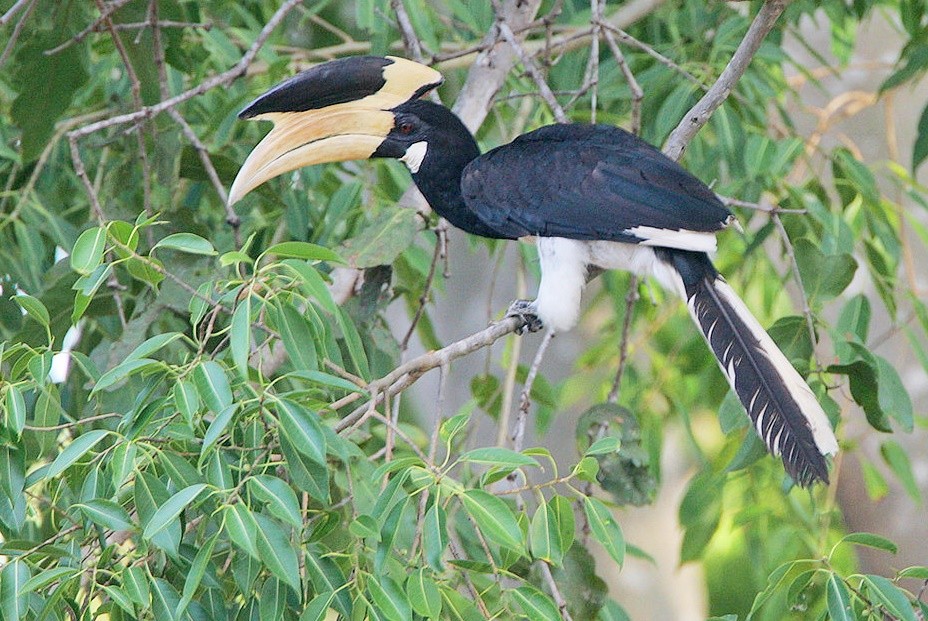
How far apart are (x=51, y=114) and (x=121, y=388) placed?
511 mm

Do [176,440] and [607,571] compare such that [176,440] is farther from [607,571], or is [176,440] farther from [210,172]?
[607,571]

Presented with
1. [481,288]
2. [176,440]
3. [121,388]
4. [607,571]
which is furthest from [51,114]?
[607,571]

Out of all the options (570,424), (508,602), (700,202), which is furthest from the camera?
(570,424)

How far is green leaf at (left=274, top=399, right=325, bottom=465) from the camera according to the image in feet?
3.56

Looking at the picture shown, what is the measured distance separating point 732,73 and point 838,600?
0.71 m

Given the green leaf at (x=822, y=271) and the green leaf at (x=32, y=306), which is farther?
the green leaf at (x=822, y=271)

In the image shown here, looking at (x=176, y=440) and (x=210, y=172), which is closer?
(x=176, y=440)

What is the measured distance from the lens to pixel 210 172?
1.83 meters

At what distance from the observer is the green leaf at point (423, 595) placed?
1085mm

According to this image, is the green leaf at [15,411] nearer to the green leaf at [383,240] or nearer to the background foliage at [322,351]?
the background foliage at [322,351]

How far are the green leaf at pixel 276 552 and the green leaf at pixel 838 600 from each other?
19.5 inches

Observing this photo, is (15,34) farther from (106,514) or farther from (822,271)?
(822,271)

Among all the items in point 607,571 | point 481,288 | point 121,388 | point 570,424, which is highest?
point 121,388

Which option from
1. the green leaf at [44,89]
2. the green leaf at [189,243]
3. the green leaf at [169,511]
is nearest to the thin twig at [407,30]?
the green leaf at [44,89]
